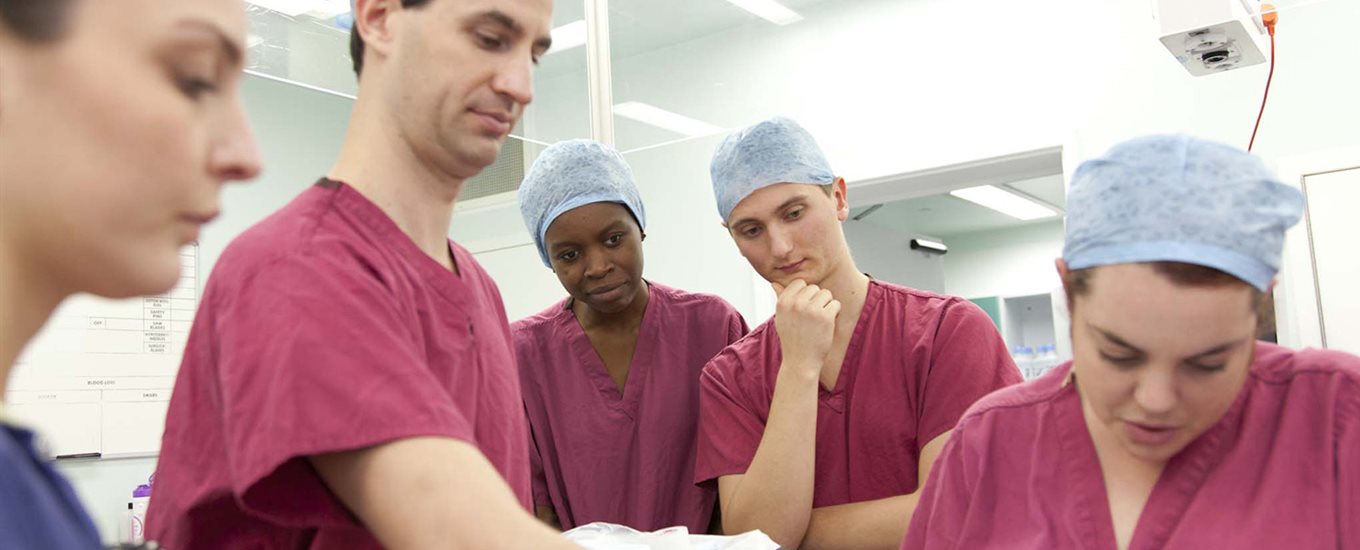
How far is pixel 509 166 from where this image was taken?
11.4 feet

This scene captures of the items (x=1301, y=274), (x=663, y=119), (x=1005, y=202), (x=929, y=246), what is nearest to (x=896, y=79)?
(x=663, y=119)

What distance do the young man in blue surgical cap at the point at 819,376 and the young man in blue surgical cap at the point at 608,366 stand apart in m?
0.14

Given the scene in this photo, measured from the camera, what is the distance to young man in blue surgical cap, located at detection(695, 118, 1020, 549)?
5.13 ft

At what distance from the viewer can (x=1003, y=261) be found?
28.7 ft

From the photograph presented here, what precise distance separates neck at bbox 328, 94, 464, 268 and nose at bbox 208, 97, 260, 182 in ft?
0.75

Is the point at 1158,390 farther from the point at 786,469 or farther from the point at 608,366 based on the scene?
the point at 608,366

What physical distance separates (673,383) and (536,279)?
2.09 meters

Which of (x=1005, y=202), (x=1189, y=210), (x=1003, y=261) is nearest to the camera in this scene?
(x=1189, y=210)

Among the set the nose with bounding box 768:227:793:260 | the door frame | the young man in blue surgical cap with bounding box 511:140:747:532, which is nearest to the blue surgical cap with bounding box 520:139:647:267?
the young man in blue surgical cap with bounding box 511:140:747:532

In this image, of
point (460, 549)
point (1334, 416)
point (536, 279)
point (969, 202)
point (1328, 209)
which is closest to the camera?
point (460, 549)

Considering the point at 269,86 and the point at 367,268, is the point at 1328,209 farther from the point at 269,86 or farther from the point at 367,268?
the point at 269,86

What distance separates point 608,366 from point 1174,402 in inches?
42.7

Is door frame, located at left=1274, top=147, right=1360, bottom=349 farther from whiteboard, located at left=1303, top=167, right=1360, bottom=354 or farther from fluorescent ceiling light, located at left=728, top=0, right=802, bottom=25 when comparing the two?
fluorescent ceiling light, located at left=728, top=0, right=802, bottom=25

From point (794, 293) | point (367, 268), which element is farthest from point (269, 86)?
point (367, 268)
